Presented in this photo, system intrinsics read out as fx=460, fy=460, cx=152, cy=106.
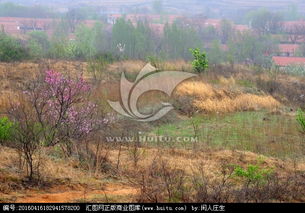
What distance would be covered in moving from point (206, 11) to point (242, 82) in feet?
348

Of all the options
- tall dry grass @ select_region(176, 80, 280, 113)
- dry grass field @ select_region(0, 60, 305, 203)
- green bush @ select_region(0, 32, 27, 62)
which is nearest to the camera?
dry grass field @ select_region(0, 60, 305, 203)

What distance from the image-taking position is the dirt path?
575 cm

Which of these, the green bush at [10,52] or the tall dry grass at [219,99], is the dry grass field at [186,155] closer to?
the tall dry grass at [219,99]

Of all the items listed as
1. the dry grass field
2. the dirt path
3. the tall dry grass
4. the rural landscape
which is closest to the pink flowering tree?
the rural landscape

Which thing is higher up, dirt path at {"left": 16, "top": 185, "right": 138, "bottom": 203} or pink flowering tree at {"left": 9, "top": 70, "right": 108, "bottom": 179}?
pink flowering tree at {"left": 9, "top": 70, "right": 108, "bottom": 179}

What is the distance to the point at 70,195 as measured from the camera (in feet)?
20.1

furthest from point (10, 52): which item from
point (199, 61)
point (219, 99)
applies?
point (219, 99)

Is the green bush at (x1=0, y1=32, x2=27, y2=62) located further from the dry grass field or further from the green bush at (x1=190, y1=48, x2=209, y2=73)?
the green bush at (x1=190, y1=48, x2=209, y2=73)

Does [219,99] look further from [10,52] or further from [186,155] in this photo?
[10,52]

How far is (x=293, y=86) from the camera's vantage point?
20.9m

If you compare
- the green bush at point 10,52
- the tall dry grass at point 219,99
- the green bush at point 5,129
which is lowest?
the tall dry grass at point 219,99

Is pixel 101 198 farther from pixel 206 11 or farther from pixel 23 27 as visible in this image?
pixel 206 11

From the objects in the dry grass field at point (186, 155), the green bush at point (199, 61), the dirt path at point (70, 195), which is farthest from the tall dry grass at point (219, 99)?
the dirt path at point (70, 195)

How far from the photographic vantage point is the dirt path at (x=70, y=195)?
5.75 m
